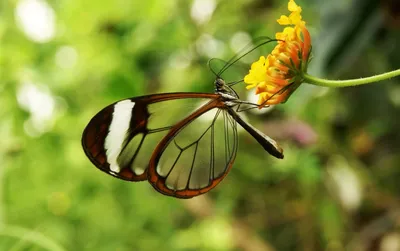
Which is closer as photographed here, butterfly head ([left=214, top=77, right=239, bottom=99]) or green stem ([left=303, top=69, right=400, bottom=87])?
green stem ([left=303, top=69, right=400, bottom=87])

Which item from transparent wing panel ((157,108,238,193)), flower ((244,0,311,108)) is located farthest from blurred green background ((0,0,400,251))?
flower ((244,0,311,108))

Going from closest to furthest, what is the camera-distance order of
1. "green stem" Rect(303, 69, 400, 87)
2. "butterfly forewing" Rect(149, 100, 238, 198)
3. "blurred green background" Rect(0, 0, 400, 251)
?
"green stem" Rect(303, 69, 400, 87) < "butterfly forewing" Rect(149, 100, 238, 198) < "blurred green background" Rect(0, 0, 400, 251)

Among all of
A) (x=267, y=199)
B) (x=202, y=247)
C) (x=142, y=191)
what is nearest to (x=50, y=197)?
(x=142, y=191)

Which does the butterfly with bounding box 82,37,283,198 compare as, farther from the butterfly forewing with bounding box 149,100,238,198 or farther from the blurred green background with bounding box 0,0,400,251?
the blurred green background with bounding box 0,0,400,251

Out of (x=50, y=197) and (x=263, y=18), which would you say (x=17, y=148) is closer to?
(x=50, y=197)

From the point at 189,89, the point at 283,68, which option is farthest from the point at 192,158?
the point at 189,89

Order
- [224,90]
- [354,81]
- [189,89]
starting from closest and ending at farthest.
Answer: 1. [354,81]
2. [224,90]
3. [189,89]

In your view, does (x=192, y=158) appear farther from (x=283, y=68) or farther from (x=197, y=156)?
(x=283, y=68)

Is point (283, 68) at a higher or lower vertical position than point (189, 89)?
lower

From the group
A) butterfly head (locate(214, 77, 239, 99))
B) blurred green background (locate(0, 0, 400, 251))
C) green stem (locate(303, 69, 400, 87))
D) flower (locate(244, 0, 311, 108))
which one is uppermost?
blurred green background (locate(0, 0, 400, 251))
